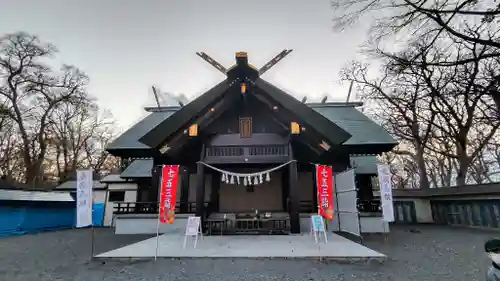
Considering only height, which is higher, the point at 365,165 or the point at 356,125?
the point at 356,125

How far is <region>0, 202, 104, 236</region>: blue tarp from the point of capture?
35.8 ft

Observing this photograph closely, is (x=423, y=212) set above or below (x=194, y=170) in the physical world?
below

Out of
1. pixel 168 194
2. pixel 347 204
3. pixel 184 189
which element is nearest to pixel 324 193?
pixel 347 204

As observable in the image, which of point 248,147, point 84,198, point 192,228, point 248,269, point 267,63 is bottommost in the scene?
point 248,269

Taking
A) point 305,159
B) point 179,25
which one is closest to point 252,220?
point 305,159

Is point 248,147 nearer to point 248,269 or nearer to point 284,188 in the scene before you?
point 284,188

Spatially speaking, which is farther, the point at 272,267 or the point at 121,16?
the point at 121,16

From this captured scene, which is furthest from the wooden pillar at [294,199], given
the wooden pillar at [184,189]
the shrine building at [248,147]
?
the wooden pillar at [184,189]

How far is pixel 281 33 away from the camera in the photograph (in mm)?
8492

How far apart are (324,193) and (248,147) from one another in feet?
9.69

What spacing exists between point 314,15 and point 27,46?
17.6 metres

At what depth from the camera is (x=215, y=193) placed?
1082cm

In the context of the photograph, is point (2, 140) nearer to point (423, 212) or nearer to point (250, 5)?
point (250, 5)

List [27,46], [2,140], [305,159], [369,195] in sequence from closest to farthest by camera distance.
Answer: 1. [305,159]
2. [369,195]
3. [27,46]
4. [2,140]
